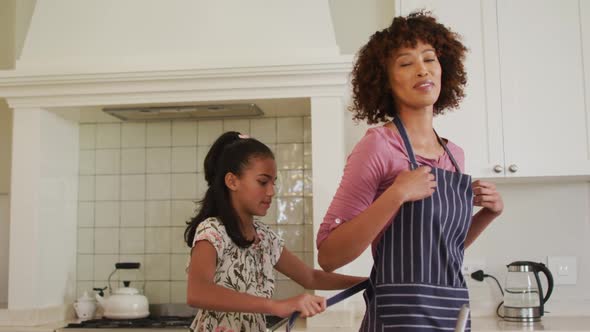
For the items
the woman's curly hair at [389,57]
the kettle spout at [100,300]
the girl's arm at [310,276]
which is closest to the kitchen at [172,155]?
the kettle spout at [100,300]

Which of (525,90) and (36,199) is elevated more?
(525,90)

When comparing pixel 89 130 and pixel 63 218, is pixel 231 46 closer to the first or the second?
pixel 89 130

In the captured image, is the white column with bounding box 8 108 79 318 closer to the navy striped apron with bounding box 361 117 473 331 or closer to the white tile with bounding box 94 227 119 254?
the white tile with bounding box 94 227 119 254

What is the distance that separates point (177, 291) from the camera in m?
2.73

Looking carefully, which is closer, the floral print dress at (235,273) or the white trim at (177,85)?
the floral print dress at (235,273)

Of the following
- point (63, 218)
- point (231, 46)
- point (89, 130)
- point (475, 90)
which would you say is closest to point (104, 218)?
point (63, 218)

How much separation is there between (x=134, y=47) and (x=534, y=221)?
1725mm

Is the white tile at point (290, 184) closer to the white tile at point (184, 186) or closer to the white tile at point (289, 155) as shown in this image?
the white tile at point (289, 155)

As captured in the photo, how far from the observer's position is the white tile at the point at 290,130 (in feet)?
9.01

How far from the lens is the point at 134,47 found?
2.51 meters

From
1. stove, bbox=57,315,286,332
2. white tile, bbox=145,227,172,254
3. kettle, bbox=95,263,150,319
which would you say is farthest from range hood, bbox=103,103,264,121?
stove, bbox=57,315,286,332

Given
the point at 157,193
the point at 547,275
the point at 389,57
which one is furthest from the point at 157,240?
the point at 389,57

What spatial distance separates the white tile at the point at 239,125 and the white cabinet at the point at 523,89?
32.4 inches

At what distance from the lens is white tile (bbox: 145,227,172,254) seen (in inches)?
109
